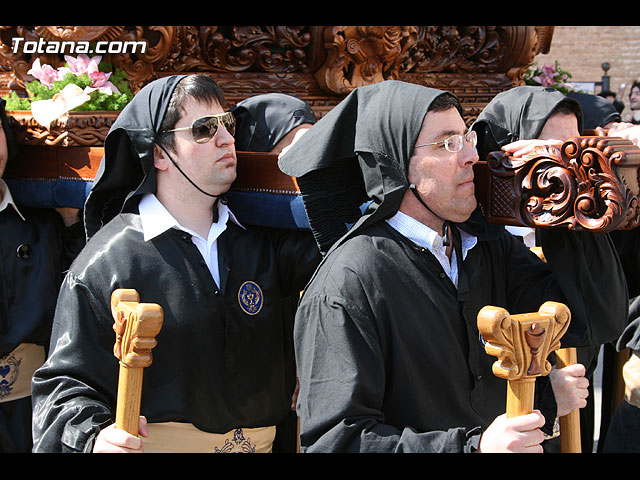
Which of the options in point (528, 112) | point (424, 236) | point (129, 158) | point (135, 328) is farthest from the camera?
point (528, 112)

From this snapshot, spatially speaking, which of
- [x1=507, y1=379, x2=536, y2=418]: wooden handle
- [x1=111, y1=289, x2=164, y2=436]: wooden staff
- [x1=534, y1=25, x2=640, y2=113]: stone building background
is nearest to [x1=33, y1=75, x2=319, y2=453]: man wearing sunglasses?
[x1=111, y1=289, x2=164, y2=436]: wooden staff

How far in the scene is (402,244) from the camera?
2404 mm

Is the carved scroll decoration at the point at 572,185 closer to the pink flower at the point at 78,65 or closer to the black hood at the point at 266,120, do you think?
the black hood at the point at 266,120

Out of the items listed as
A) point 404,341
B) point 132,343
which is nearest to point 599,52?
point 404,341

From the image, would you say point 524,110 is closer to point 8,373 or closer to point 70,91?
point 70,91

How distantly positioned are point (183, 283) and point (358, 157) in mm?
756

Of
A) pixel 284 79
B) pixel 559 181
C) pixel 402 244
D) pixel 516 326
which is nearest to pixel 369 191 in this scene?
pixel 402 244

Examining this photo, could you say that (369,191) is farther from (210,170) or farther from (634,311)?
(634,311)

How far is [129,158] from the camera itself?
297cm

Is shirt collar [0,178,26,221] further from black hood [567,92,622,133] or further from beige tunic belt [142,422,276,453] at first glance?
black hood [567,92,622,133]

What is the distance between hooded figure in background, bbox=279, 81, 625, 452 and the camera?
2.19m

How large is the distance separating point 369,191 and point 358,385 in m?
0.60

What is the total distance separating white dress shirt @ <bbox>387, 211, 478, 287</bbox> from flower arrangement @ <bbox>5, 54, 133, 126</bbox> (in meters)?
1.65

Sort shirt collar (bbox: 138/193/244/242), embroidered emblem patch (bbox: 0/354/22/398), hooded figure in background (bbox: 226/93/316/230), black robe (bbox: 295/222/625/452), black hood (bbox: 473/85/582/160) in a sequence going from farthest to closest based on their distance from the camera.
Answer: embroidered emblem patch (bbox: 0/354/22/398) → black hood (bbox: 473/85/582/160) → hooded figure in background (bbox: 226/93/316/230) → shirt collar (bbox: 138/193/244/242) → black robe (bbox: 295/222/625/452)
